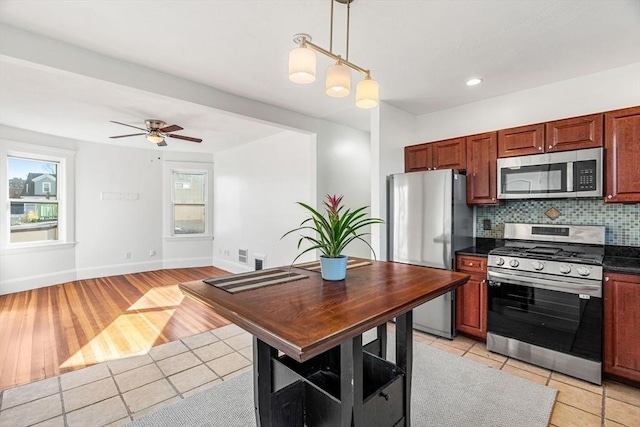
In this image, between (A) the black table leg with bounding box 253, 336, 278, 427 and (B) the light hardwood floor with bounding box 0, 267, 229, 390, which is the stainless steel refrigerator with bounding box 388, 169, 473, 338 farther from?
(B) the light hardwood floor with bounding box 0, 267, 229, 390

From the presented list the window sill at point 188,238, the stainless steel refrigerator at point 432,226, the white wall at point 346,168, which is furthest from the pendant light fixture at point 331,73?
the window sill at point 188,238

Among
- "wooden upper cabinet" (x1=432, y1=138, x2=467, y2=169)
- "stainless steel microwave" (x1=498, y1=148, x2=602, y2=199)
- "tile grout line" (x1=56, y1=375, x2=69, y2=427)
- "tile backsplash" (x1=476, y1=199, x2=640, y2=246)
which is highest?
"wooden upper cabinet" (x1=432, y1=138, x2=467, y2=169)

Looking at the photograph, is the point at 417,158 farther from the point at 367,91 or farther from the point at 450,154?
the point at 367,91

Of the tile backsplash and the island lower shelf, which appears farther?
the tile backsplash

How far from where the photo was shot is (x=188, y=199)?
685 centimetres

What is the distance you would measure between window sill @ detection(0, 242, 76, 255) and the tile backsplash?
6.58m

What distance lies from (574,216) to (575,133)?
0.78 m

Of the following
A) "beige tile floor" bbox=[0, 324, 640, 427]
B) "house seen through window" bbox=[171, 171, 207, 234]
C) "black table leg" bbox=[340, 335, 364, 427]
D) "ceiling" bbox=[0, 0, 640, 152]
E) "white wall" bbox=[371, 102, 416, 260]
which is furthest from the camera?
"house seen through window" bbox=[171, 171, 207, 234]

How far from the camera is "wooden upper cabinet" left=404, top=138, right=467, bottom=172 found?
3324 millimetres

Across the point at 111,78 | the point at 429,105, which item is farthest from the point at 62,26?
the point at 429,105

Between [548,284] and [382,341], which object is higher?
[548,284]

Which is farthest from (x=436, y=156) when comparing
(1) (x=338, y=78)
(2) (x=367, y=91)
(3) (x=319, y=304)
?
(3) (x=319, y=304)

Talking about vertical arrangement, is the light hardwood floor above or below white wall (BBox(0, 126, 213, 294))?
below

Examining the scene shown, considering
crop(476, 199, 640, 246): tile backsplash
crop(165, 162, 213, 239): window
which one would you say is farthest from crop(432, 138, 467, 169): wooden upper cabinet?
crop(165, 162, 213, 239): window
